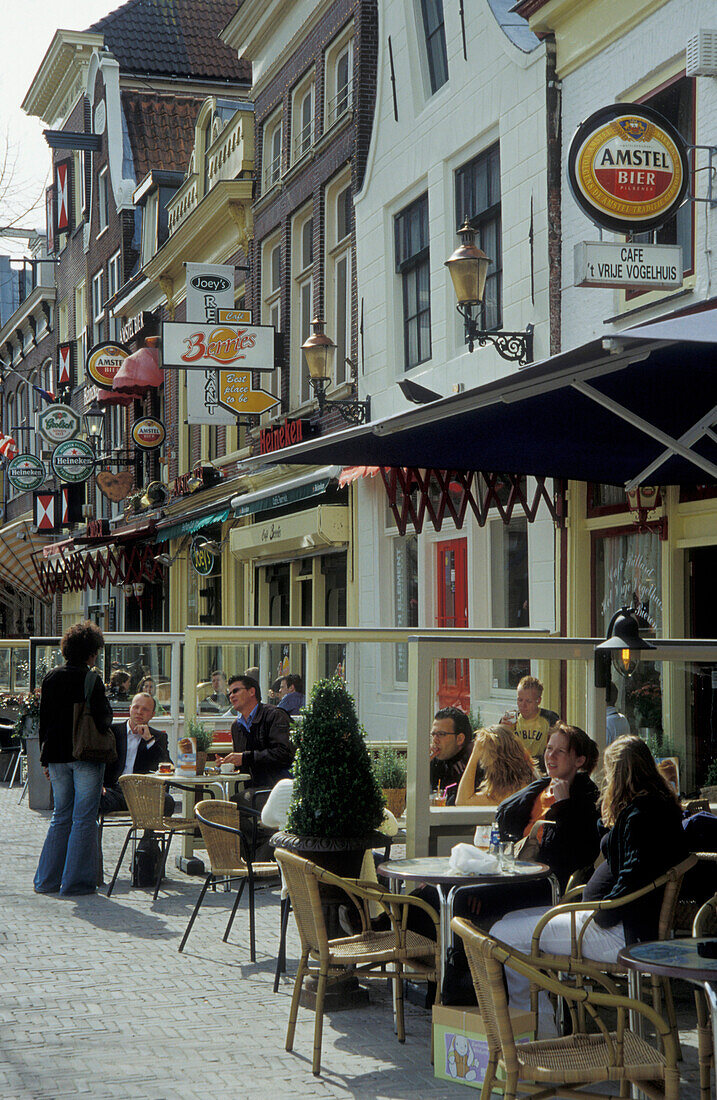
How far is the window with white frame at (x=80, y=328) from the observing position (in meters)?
36.2

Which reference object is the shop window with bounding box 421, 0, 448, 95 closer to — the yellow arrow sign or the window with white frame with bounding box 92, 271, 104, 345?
the yellow arrow sign

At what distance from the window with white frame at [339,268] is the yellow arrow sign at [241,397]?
1.77 metres

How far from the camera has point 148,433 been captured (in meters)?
27.4

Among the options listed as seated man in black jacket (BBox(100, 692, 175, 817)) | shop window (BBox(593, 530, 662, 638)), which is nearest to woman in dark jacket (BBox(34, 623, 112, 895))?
seated man in black jacket (BBox(100, 692, 175, 817))

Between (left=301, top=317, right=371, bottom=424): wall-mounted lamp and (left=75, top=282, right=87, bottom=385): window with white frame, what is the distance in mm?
20570

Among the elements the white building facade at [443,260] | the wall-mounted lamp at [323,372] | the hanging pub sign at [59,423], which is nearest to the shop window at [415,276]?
the white building facade at [443,260]

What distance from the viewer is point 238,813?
8016mm

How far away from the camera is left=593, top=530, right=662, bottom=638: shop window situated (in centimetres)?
1112

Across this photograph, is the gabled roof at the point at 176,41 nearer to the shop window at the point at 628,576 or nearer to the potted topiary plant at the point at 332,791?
the shop window at the point at 628,576

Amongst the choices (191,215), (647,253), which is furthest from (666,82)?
(191,215)

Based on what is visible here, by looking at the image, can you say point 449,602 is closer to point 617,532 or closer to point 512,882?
point 617,532

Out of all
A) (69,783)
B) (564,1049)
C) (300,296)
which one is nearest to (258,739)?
(69,783)

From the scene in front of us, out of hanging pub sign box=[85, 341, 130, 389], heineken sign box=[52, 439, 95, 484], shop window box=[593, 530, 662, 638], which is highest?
hanging pub sign box=[85, 341, 130, 389]

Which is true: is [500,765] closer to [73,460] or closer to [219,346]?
[219,346]
